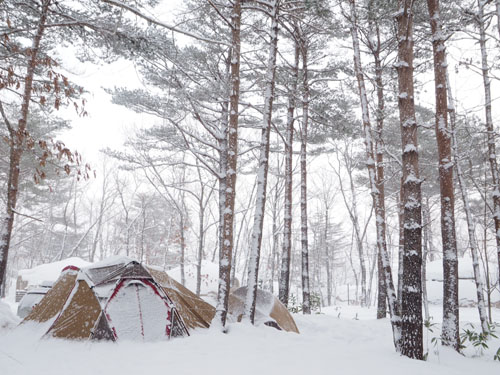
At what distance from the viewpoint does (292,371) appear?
3.88m

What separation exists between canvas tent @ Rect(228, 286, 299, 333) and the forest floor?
1.16 metres

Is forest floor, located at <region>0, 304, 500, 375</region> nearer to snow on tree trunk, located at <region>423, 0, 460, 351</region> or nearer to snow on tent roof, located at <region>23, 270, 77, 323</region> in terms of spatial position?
snow on tent roof, located at <region>23, 270, 77, 323</region>

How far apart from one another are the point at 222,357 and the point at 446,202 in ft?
17.6

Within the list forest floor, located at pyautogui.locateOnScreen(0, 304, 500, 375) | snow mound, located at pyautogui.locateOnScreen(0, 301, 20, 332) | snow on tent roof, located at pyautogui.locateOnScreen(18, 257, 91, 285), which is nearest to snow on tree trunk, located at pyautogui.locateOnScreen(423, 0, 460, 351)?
forest floor, located at pyautogui.locateOnScreen(0, 304, 500, 375)

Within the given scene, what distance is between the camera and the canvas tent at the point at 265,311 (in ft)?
24.1

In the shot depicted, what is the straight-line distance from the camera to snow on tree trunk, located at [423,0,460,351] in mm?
5980

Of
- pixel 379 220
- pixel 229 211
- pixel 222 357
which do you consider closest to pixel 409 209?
pixel 379 220

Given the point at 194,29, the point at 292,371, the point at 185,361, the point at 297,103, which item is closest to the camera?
the point at 292,371

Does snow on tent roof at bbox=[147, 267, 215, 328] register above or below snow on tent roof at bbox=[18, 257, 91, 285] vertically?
above

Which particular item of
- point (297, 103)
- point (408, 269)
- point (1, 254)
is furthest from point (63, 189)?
point (408, 269)

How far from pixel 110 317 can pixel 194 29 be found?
969 centimetres

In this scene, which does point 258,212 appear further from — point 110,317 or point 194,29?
point 194,29

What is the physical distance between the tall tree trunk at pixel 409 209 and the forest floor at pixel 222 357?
16.9 inches

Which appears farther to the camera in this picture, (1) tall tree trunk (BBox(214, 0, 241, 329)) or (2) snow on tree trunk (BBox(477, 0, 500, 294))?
(2) snow on tree trunk (BBox(477, 0, 500, 294))
